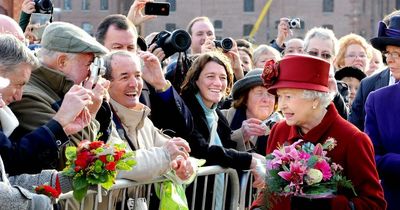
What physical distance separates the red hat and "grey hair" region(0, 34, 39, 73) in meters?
1.50

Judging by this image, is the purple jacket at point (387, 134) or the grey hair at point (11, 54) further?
the purple jacket at point (387, 134)

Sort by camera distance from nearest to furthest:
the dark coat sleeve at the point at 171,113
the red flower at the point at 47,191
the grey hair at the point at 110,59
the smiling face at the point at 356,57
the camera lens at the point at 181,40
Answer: the red flower at the point at 47,191 → the grey hair at the point at 110,59 → the dark coat sleeve at the point at 171,113 → the camera lens at the point at 181,40 → the smiling face at the point at 356,57

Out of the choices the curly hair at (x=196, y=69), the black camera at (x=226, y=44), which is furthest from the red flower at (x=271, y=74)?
the black camera at (x=226, y=44)

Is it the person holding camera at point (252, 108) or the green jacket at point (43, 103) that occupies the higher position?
the green jacket at point (43, 103)

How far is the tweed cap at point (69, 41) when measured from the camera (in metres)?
6.83

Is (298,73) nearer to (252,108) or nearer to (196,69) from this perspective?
(196,69)

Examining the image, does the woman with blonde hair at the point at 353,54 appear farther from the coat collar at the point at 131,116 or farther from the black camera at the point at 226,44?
the coat collar at the point at 131,116

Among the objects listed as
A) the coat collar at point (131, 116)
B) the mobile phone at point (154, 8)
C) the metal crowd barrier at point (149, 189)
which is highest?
the mobile phone at point (154, 8)

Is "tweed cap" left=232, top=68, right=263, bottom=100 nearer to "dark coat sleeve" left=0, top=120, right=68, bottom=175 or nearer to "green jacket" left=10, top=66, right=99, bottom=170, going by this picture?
"green jacket" left=10, top=66, right=99, bottom=170

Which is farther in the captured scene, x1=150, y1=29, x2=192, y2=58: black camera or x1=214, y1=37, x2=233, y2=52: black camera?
x1=214, y1=37, x2=233, y2=52: black camera

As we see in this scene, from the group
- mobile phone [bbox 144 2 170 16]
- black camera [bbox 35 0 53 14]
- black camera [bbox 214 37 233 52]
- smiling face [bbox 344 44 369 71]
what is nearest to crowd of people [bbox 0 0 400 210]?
mobile phone [bbox 144 2 170 16]

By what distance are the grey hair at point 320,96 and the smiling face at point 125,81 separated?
52.7 inches

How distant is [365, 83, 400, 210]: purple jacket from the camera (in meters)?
7.33

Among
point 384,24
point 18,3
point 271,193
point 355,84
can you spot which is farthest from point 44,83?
point 18,3
